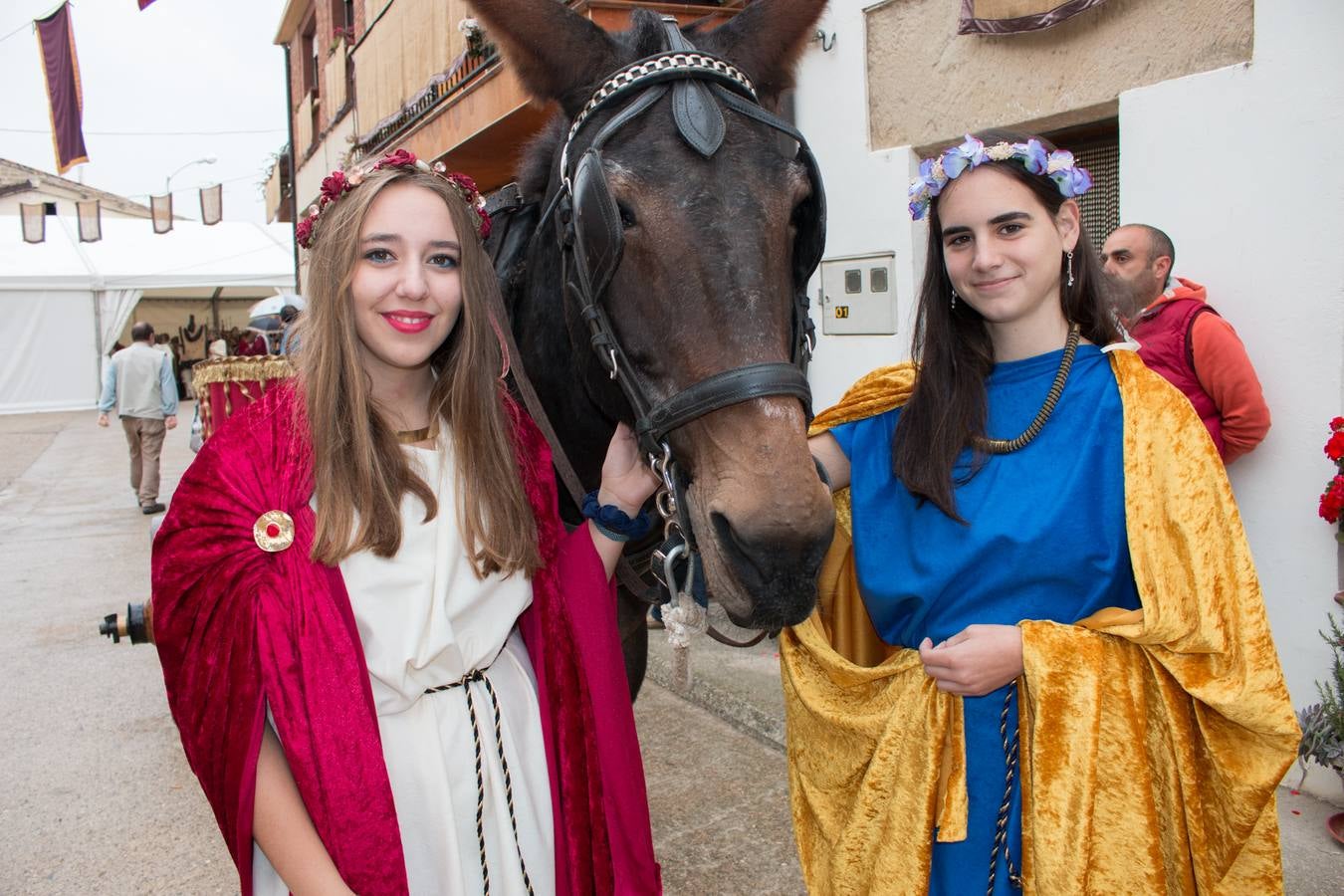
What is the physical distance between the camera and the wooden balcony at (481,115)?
504 centimetres

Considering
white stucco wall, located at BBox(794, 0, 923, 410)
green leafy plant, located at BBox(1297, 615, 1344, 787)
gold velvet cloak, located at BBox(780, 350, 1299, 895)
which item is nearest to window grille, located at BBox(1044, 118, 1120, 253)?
white stucco wall, located at BBox(794, 0, 923, 410)

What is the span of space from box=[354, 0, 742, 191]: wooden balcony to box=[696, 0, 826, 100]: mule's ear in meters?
3.01

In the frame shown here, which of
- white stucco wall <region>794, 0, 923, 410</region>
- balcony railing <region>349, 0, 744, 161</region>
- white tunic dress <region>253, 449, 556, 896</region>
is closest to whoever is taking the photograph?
white tunic dress <region>253, 449, 556, 896</region>

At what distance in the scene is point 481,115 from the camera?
19.9 feet

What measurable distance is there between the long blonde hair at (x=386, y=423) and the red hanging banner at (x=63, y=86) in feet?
49.2

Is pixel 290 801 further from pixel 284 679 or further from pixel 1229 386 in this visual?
pixel 1229 386

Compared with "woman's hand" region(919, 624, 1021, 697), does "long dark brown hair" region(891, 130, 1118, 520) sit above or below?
above

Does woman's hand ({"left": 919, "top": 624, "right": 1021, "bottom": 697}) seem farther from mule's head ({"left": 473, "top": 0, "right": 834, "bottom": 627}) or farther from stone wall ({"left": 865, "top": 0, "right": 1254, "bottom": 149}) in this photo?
stone wall ({"left": 865, "top": 0, "right": 1254, "bottom": 149})

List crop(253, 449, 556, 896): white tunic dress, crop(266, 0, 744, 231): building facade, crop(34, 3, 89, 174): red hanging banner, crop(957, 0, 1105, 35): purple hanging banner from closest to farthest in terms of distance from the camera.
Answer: crop(253, 449, 556, 896): white tunic dress
crop(957, 0, 1105, 35): purple hanging banner
crop(266, 0, 744, 231): building facade
crop(34, 3, 89, 174): red hanging banner

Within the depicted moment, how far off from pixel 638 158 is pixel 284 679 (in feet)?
3.41

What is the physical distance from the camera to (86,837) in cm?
334

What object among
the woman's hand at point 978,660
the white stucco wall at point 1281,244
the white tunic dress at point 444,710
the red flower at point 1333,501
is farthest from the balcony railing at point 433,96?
the woman's hand at point 978,660

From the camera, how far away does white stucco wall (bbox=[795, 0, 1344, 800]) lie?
3035mm

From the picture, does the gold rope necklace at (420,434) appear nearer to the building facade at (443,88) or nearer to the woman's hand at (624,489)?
the woman's hand at (624,489)
